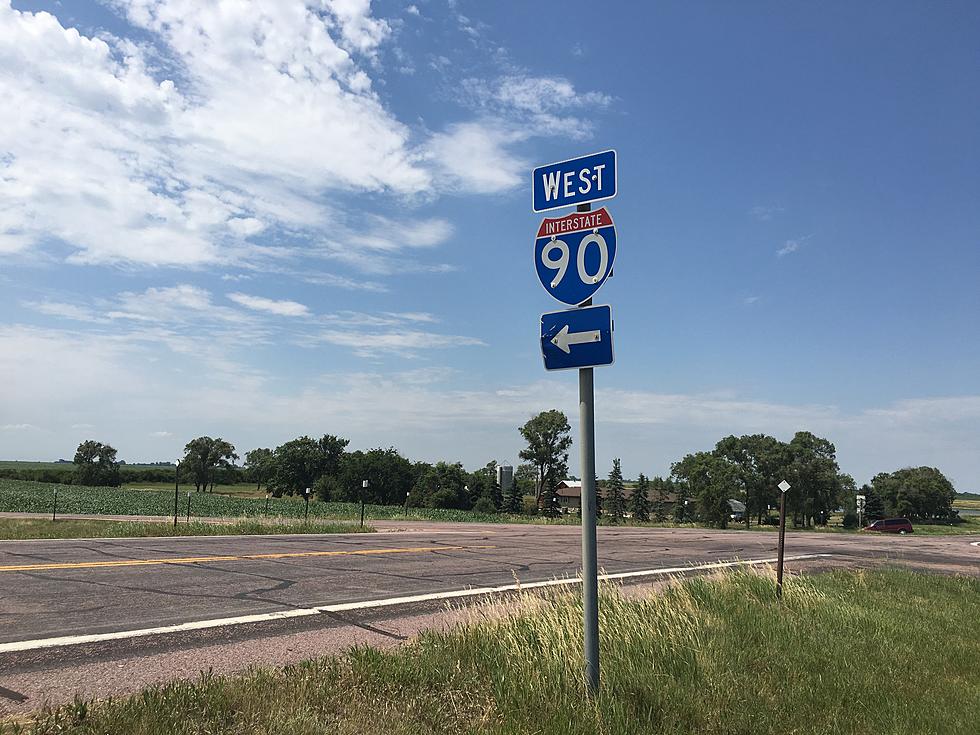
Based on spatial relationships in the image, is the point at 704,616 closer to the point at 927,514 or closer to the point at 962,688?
the point at 962,688

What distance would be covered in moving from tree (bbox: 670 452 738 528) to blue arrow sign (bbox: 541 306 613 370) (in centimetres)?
7196

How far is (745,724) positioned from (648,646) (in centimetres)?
137

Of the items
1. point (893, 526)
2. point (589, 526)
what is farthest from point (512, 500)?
point (589, 526)

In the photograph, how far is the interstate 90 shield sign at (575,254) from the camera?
4.75m

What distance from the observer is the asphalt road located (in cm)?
595

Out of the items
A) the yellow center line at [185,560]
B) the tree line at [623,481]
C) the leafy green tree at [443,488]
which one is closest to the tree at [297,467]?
the tree line at [623,481]

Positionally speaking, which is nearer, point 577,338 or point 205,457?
point 577,338

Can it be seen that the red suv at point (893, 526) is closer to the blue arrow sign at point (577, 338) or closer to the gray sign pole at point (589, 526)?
the gray sign pole at point (589, 526)

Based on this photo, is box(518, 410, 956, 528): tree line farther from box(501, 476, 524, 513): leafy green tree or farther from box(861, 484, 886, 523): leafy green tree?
box(861, 484, 886, 523): leafy green tree

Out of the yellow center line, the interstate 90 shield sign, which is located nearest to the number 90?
the interstate 90 shield sign

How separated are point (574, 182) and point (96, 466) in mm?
133743

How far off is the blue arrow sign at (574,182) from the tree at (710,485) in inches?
2835

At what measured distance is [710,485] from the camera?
75625 millimetres

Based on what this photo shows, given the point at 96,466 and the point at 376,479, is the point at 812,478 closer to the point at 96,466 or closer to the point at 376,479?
the point at 376,479
